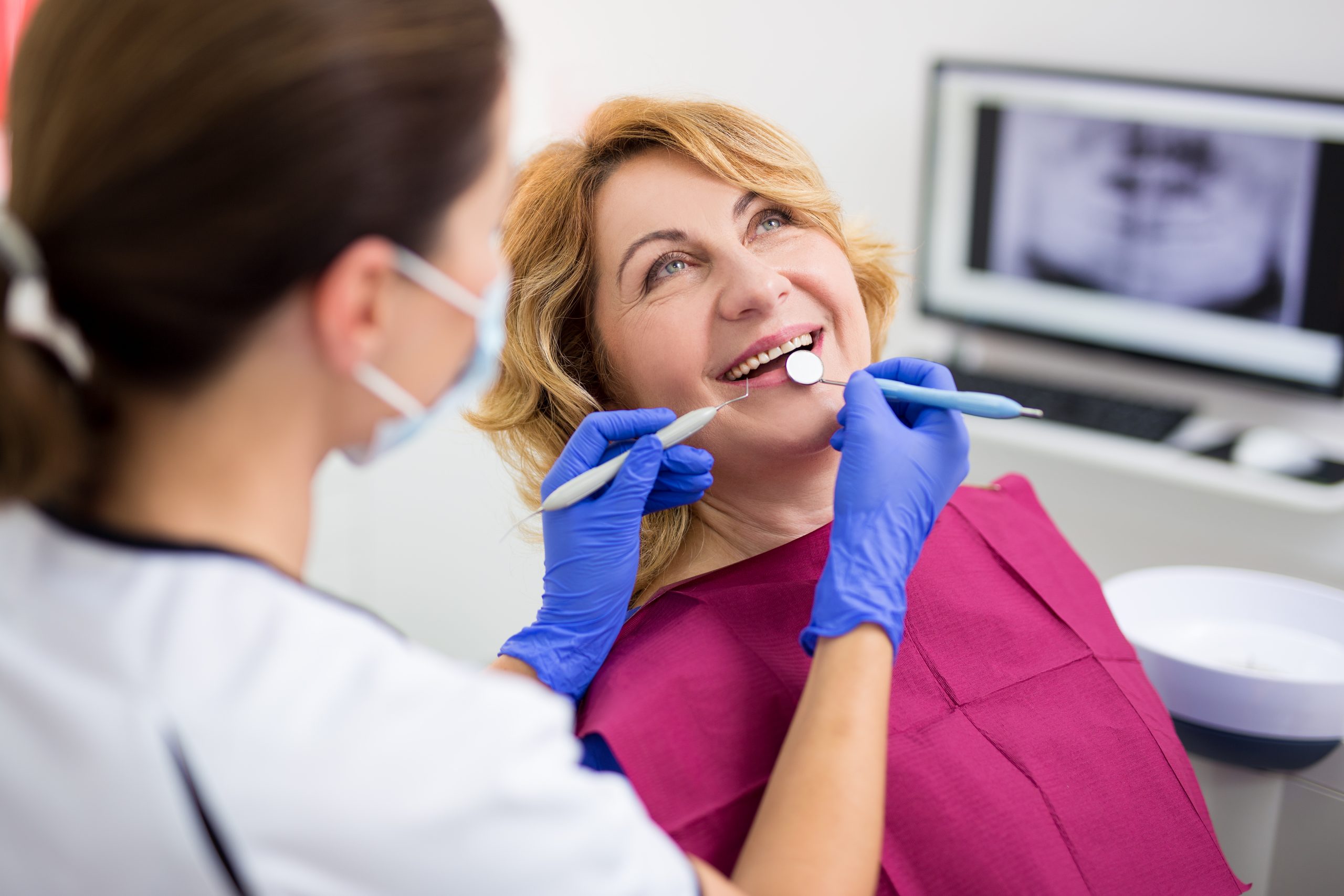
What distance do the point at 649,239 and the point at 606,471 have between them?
0.97ft

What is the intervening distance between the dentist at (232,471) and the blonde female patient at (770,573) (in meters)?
0.37

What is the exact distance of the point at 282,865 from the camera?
65 cm

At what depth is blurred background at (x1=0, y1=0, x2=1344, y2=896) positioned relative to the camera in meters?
2.35

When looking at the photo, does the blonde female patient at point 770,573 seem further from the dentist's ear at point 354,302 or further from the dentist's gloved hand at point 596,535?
the dentist's ear at point 354,302

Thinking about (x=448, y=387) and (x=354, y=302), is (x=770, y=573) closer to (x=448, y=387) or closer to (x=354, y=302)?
(x=448, y=387)

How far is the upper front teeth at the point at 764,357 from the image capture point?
1.28 meters

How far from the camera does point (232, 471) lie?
28.7 inches

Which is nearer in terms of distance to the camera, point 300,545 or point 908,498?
point 300,545

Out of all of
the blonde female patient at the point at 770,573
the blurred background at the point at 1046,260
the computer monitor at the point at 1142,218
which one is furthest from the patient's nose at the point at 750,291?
the computer monitor at the point at 1142,218

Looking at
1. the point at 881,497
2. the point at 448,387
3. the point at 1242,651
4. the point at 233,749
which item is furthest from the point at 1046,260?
the point at 233,749

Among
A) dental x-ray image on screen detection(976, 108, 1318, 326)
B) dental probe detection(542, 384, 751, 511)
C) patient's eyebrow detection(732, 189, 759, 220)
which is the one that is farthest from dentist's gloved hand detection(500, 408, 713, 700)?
dental x-ray image on screen detection(976, 108, 1318, 326)

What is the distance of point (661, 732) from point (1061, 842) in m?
0.39

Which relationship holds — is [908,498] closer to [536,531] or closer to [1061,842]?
[1061,842]

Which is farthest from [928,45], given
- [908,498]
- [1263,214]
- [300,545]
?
[300,545]
